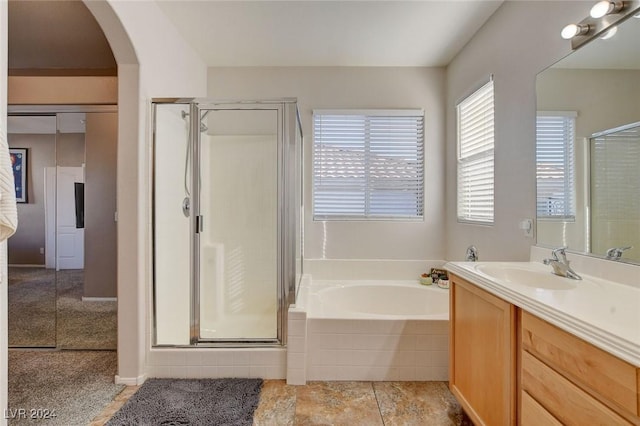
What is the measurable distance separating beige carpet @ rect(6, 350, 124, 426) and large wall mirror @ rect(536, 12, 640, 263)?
2.64 meters

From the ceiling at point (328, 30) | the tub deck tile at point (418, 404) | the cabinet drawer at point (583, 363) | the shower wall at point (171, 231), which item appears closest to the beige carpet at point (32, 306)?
the shower wall at point (171, 231)

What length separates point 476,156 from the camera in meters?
2.50

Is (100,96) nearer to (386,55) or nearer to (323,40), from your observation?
(323,40)

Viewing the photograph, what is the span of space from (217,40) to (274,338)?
242cm

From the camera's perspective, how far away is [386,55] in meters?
2.79

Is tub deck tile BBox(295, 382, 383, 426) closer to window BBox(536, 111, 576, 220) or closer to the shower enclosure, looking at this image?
the shower enclosure

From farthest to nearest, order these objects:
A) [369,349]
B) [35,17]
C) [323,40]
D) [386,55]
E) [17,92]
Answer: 1. [386,55]
2. [323,40]
3. [17,92]
4. [35,17]
5. [369,349]

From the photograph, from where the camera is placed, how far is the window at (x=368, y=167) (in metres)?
3.06

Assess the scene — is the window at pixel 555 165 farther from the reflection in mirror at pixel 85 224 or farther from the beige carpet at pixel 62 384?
the reflection in mirror at pixel 85 224

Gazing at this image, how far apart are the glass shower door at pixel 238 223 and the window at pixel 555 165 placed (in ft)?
5.27

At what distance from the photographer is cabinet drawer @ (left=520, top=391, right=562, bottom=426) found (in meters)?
0.95

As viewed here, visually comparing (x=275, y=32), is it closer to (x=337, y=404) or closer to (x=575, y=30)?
(x=575, y=30)

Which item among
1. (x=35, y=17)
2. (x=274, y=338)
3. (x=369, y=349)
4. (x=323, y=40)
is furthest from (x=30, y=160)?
(x=369, y=349)

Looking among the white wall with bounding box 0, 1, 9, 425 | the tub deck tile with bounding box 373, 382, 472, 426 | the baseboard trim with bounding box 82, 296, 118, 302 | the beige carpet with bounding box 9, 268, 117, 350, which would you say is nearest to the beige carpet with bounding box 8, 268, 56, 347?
the beige carpet with bounding box 9, 268, 117, 350
